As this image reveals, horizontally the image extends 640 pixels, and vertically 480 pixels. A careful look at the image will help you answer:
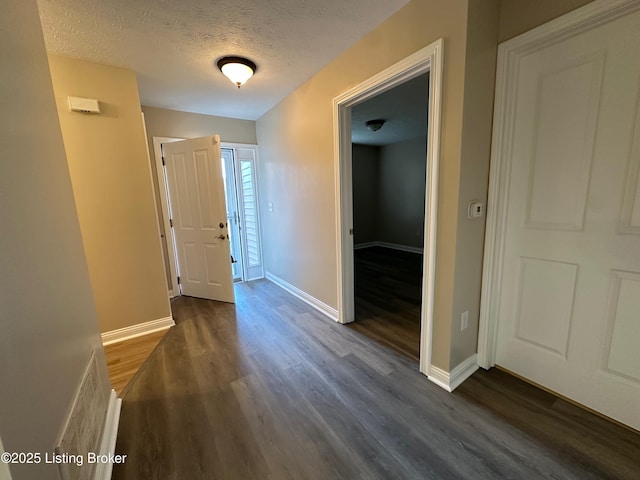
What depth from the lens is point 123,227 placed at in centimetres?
239

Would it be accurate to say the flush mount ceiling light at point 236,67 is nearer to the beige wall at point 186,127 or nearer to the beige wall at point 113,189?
the beige wall at point 113,189

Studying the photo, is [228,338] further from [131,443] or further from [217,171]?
[217,171]

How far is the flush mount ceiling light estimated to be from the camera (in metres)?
2.13

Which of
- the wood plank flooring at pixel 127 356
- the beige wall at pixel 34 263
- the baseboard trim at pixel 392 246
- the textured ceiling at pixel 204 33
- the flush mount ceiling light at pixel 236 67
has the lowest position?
the wood plank flooring at pixel 127 356

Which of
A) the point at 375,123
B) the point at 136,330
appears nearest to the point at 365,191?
the point at 375,123

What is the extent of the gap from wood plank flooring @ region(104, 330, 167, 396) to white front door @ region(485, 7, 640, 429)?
2.80 meters

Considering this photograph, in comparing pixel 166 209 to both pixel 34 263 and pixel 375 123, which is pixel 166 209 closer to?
pixel 34 263

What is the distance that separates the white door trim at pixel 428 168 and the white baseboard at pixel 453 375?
52mm

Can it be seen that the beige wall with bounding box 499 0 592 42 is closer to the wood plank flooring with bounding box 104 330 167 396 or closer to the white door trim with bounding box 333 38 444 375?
the white door trim with bounding box 333 38 444 375

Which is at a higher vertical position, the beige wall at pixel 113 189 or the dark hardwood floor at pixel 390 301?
the beige wall at pixel 113 189

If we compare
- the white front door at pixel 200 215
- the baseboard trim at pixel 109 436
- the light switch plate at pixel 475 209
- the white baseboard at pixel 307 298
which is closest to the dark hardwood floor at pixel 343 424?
the baseboard trim at pixel 109 436

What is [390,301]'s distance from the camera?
3.11 m

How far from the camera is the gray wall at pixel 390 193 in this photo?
5598mm

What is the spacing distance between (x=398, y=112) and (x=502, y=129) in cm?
233
